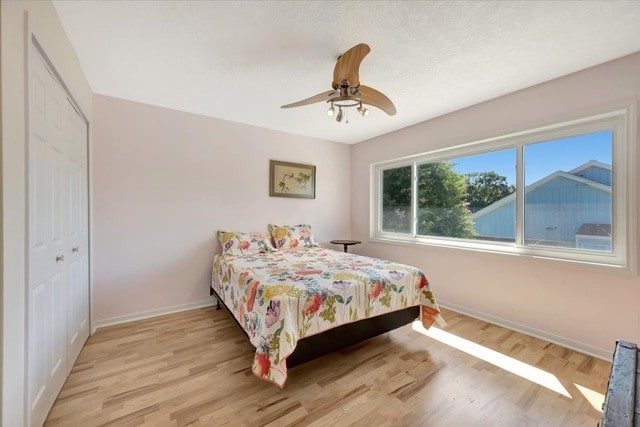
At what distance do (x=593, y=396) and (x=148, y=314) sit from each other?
3927 millimetres

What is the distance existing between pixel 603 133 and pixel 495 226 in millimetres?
1173

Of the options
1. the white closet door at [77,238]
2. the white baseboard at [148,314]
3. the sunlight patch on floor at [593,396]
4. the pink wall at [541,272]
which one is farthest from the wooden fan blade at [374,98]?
the white baseboard at [148,314]

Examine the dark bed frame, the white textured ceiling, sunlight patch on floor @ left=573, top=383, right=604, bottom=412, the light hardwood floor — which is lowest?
the light hardwood floor

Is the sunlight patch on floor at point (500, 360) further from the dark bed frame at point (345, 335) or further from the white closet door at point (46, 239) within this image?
the white closet door at point (46, 239)

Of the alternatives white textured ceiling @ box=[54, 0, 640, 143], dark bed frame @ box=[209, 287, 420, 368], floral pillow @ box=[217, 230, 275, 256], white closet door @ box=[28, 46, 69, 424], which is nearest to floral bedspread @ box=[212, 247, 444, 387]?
dark bed frame @ box=[209, 287, 420, 368]

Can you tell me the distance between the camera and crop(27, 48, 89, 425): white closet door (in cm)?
127

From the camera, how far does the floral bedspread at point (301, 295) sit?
5.36ft

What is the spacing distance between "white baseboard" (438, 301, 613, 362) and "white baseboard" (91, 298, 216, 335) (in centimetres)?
312

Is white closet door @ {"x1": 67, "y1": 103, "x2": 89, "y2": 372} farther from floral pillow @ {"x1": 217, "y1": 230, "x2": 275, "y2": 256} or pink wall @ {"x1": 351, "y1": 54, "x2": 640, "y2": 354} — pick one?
pink wall @ {"x1": 351, "y1": 54, "x2": 640, "y2": 354}

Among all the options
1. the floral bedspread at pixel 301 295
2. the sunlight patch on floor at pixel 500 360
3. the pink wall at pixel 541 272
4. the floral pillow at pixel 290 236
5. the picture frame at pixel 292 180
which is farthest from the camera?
the picture frame at pixel 292 180

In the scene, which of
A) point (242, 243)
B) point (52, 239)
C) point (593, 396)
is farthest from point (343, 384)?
point (52, 239)

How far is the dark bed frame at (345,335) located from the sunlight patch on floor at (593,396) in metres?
1.13

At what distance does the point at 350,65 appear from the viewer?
1.76 m

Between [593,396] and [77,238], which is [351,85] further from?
[593,396]
